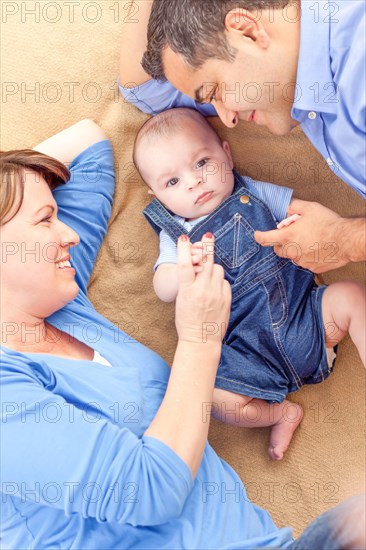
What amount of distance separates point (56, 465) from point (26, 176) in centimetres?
67

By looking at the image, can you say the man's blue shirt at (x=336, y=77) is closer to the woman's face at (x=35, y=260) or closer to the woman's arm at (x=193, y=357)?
the woman's arm at (x=193, y=357)

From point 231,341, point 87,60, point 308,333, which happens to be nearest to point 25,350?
Answer: point 231,341

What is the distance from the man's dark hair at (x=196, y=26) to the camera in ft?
4.17

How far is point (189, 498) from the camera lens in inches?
57.1

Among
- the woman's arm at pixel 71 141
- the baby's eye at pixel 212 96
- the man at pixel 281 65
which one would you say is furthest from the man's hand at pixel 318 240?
the woman's arm at pixel 71 141

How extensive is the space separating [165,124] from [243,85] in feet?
1.32

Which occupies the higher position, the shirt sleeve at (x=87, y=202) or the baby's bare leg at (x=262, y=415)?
the shirt sleeve at (x=87, y=202)

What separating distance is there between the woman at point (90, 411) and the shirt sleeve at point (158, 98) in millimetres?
293

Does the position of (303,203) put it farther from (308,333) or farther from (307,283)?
(308,333)

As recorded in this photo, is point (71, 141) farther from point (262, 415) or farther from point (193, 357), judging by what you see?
point (262, 415)

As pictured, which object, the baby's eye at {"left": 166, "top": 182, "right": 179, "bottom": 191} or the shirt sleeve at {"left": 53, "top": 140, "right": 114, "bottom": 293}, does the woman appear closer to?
the shirt sleeve at {"left": 53, "top": 140, "right": 114, "bottom": 293}

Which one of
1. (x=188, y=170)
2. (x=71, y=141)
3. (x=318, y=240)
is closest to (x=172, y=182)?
(x=188, y=170)

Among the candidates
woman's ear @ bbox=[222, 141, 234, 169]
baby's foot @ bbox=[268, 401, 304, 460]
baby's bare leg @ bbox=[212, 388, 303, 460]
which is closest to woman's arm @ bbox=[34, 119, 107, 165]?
woman's ear @ bbox=[222, 141, 234, 169]

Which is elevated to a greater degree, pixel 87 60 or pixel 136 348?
pixel 87 60
